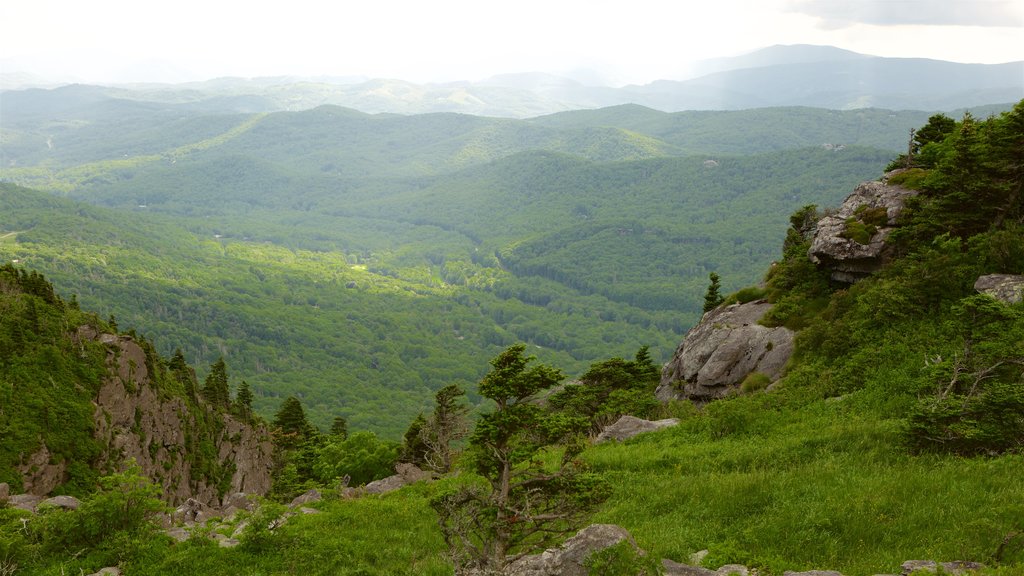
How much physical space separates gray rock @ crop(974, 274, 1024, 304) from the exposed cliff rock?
132 ft

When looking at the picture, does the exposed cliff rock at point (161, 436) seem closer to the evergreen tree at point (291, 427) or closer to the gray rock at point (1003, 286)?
the evergreen tree at point (291, 427)

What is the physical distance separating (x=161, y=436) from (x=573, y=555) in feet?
125

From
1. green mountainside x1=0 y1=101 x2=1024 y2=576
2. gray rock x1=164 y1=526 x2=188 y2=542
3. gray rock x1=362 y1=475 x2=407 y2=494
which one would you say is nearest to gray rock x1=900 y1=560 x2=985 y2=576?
green mountainside x1=0 y1=101 x2=1024 y2=576

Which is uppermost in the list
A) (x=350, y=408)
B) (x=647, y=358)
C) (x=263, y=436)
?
(x=647, y=358)

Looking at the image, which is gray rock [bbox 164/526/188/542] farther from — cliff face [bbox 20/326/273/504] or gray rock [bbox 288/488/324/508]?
cliff face [bbox 20/326/273/504]

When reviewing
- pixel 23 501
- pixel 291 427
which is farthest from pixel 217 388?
pixel 23 501

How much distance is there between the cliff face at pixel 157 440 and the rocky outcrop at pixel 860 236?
40896 millimetres

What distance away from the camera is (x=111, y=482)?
18484 mm

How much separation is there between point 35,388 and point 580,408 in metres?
31.7

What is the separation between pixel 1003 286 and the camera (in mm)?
25219

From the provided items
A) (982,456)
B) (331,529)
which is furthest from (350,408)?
(982,456)

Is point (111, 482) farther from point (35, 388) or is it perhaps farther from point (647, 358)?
point (647, 358)

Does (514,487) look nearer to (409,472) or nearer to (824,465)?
(824,465)

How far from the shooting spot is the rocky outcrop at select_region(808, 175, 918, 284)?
3356cm
